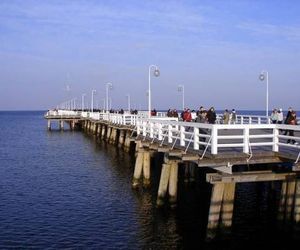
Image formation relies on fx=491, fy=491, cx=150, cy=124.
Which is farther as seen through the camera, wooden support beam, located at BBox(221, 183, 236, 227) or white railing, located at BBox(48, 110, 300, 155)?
white railing, located at BBox(48, 110, 300, 155)

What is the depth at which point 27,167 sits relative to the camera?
1345 inches

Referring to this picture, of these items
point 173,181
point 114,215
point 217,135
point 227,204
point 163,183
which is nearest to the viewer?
point 227,204

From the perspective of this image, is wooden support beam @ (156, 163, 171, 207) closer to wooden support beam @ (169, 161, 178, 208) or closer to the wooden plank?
wooden support beam @ (169, 161, 178, 208)

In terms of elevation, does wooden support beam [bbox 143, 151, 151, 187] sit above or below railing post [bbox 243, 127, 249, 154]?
below

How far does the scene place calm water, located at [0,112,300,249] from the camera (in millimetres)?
16125

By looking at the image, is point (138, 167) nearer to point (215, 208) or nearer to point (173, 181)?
point (173, 181)

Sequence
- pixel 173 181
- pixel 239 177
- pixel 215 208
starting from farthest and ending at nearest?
1. pixel 173 181
2. pixel 215 208
3. pixel 239 177

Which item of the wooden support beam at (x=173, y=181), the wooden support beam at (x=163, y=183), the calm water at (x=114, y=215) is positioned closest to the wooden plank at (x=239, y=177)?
the calm water at (x=114, y=215)

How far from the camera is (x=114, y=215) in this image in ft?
64.5

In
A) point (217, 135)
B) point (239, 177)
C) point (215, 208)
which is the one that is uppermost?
point (217, 135)

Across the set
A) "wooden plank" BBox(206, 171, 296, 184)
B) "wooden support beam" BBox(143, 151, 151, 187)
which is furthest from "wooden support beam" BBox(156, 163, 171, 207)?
"wooden plank" BBox(206, 171, 296, 184)

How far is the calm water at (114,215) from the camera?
1612 centimetres

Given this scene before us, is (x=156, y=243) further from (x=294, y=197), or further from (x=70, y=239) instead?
(x=294, y=197)

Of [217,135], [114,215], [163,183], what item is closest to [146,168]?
[163,183]
